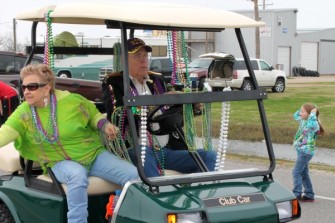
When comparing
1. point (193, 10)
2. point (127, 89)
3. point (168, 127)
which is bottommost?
point (168, 127)

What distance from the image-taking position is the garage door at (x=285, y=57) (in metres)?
45.2

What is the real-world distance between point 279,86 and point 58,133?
21.8 meters

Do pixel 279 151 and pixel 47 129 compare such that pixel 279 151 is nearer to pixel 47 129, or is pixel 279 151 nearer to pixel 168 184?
pixel 47 129

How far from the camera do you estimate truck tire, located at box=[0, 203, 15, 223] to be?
13.1 ft

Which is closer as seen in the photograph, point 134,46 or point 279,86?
point 134,46

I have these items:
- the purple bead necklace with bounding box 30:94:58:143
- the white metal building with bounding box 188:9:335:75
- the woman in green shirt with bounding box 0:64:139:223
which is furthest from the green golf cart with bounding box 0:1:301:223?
the white metal building with bounding box 188:9:335:75

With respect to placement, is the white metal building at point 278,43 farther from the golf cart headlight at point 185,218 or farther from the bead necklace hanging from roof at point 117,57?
the golf cart headlight at point 185,218

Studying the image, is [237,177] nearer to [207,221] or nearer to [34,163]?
[207,221]

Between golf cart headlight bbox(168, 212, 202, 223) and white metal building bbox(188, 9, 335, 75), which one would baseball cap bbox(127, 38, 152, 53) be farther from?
white metal building bbox(188, 9, 335, 75)

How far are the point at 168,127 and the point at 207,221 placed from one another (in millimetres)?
1137

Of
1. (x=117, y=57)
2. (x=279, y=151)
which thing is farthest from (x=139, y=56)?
(x=279, y=151)

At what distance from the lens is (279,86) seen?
2481 centimetres

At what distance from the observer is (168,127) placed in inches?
161

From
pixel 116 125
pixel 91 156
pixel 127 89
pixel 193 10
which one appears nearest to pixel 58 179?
pixel 91 156
